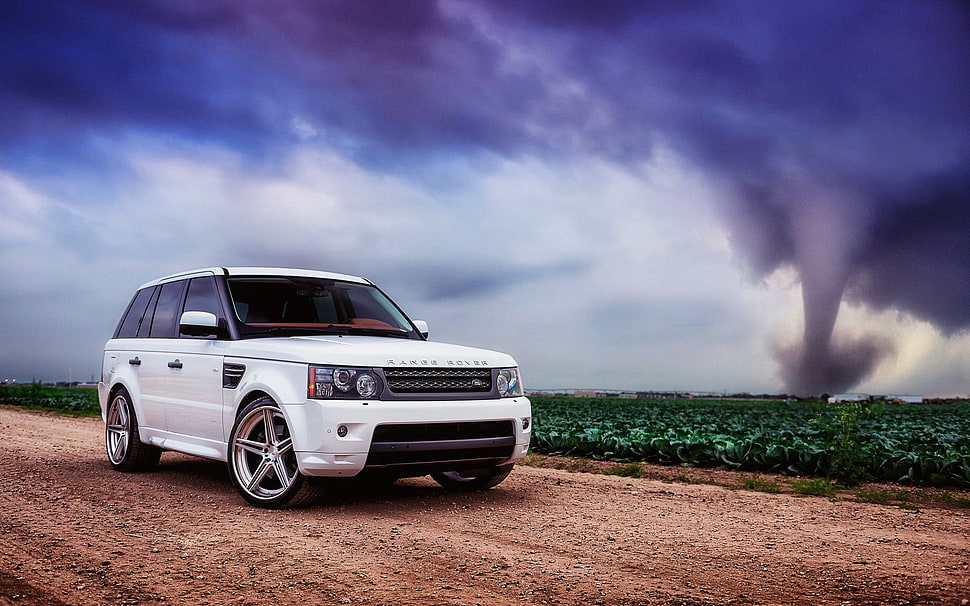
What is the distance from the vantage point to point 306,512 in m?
6.36

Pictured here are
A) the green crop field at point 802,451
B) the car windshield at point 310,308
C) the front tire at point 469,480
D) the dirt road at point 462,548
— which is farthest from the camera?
the green crop field at point 802,451

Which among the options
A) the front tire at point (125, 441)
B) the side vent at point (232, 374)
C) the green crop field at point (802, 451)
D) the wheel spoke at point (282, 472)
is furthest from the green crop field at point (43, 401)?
the wheel spoke at point (282, 472)

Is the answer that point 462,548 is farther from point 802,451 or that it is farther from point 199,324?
point 802,451

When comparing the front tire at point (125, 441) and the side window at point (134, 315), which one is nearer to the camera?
the front tire at point (125, 441)

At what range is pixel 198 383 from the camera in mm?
7328

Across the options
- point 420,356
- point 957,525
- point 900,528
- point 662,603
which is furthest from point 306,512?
point 957,525

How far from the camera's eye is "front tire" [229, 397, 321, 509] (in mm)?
6340

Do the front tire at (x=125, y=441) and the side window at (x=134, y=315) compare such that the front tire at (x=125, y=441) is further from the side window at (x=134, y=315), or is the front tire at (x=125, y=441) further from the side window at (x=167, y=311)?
the side window at (x=167, y=311)

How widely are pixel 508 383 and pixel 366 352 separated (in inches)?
57.5

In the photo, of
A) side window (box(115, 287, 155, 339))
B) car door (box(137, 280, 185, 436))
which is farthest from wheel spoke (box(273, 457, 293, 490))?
side window (box(115, 287, 155, 339))

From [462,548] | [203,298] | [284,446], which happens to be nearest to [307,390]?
[284,446]

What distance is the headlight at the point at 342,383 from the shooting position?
19.8 ft

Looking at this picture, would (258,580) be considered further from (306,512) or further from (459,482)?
(459,482)

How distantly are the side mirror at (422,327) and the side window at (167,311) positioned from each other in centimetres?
246
